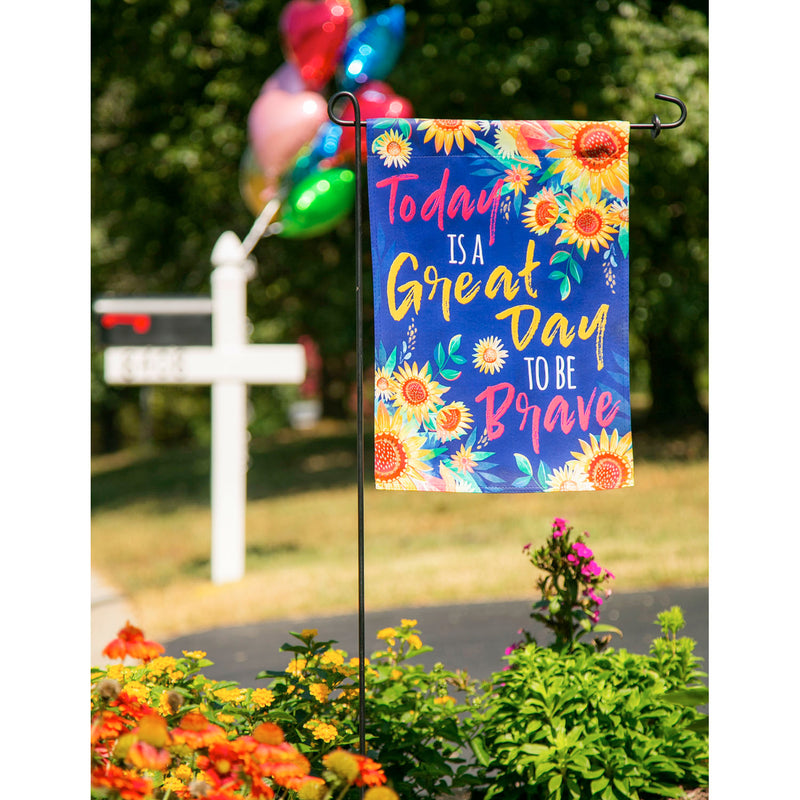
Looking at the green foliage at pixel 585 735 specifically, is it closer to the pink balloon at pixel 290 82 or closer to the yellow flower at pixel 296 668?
the yellow flower at pixel 296 668

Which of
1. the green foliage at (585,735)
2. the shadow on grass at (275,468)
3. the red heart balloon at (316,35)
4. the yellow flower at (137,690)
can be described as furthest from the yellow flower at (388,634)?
the shadow on grass at (275,468)

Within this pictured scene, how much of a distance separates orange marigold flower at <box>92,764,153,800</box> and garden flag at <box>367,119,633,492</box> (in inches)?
43.9

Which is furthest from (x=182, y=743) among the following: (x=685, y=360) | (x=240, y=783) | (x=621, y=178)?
(x=685, y=360)

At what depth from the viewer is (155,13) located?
40.8ft

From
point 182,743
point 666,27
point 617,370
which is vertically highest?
point 666,27

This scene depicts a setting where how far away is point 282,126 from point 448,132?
5.21m

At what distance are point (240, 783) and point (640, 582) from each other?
18.1 ft

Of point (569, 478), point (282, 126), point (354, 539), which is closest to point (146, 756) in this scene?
point (569, 478)

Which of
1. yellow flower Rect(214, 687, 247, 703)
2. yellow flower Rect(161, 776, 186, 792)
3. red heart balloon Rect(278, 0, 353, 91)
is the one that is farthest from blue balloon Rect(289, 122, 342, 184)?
yellow flower Rect(161, 776, 186, 792)

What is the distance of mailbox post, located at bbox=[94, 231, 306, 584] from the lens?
7.78 m

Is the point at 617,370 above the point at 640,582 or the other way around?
above

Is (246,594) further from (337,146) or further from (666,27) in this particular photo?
(666,27)

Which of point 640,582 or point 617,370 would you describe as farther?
point 640,582

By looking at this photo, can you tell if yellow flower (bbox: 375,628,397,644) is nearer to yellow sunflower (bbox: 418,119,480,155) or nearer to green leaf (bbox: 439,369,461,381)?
green leaf (bbox: 439,369,461,381)
